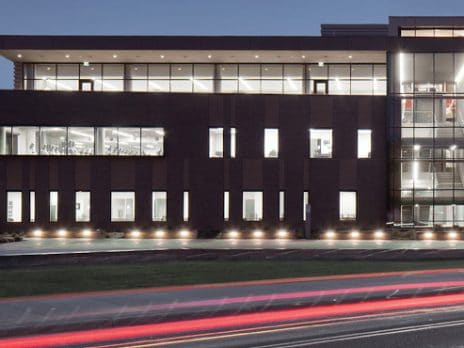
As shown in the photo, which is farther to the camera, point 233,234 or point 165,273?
point 233,234

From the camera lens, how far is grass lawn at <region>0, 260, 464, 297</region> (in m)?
18.5

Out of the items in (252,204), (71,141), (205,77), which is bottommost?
(252,204)

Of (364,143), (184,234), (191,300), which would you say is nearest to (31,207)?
(184,234)

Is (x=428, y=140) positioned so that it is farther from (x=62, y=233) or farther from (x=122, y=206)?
(x=62, y=233)

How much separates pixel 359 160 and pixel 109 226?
16.9 metres

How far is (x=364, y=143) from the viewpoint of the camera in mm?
47656

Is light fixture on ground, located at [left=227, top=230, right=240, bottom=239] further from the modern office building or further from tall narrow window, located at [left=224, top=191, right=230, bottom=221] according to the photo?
tall narrow window, located at [left=224, top=191, right=230, bottom=221]

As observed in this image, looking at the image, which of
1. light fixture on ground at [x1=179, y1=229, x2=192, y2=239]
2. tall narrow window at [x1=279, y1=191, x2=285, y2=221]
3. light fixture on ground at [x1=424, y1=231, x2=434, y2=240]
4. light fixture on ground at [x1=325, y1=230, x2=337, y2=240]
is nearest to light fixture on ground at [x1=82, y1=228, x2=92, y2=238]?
light fixture on ground at [x1=179, y1=229, x2=192, y2=239]

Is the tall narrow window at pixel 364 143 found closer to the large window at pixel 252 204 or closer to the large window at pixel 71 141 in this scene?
the large window at pixel 252 204

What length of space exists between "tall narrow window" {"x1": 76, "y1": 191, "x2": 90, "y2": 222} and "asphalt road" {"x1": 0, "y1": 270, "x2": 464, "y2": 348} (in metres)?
29.4

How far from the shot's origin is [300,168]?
155ft

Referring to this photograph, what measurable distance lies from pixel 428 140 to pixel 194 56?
1675 centimetres

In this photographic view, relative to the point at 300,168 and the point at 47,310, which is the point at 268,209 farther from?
the point at 47,310

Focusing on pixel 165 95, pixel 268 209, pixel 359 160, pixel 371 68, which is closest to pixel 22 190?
pixel 165 95
